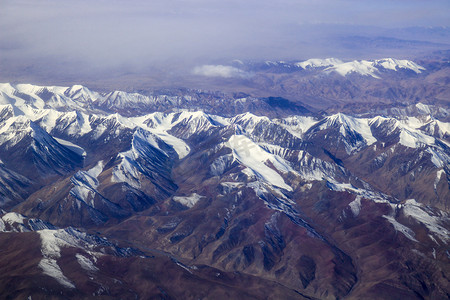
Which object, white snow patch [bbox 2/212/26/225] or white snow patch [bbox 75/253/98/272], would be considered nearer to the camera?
white snow patch [bbox 75/253/98/272]

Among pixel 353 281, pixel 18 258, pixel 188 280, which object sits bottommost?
pixel 353 281

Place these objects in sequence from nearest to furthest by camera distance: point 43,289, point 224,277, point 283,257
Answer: point 43,289
point 224,277
point 283,257

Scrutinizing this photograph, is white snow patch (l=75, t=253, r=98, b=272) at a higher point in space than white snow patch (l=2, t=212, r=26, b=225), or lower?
higher

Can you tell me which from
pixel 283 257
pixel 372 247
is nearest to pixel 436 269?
pixel 372 247

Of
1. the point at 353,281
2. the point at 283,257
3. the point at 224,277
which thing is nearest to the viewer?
the point at 224,277

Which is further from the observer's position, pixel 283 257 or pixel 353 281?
pixel 283 257

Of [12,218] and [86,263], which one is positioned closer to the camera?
[86,263]

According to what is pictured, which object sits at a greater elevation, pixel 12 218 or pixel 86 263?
pixel 86 263

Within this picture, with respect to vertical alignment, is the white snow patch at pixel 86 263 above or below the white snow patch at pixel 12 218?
above

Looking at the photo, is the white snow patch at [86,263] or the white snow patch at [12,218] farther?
the white snow patch at [12,218]

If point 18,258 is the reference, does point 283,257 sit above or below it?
below

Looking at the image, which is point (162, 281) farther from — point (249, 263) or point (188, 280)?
point (249, 263)
